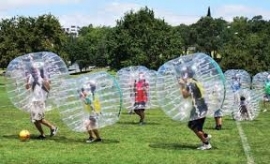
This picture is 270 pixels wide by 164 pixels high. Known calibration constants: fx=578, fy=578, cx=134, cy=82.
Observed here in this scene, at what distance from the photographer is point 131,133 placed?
1811cm

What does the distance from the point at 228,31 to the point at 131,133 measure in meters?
126

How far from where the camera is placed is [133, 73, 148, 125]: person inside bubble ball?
2161cm

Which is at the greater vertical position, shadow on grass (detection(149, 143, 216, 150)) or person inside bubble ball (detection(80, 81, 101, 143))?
person inside bubble ball (detection(80, 81, 101, 143))

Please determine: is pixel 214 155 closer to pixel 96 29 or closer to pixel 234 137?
pixel 234 137

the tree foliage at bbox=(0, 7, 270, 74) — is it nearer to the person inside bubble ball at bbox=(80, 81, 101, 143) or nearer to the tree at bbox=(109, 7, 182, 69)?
the tree at bbox=(109, 7, 182, 69)

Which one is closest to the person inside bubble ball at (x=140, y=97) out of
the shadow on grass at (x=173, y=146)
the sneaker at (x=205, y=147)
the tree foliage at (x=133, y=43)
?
the shadow on grass at (x=173, y=146)

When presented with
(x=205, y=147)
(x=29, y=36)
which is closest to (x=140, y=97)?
(x=205, y=147)

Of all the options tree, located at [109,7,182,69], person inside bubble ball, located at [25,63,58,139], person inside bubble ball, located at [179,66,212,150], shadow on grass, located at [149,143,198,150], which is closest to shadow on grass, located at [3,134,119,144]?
person inside bubble ball, located at [25,63,58,139]

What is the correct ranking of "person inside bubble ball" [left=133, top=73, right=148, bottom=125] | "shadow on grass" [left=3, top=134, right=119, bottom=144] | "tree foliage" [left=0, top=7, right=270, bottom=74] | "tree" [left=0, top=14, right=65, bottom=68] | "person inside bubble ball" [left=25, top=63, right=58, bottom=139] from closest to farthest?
"shadow on grass" [left=3, top=134, right=119, bottom=144] < "person inside bubble ball" [left=25, top=63, right=58, bottom=139] < "person inside bubble ball" [left=133, top=73, right=148, bottom=125] < "tree" [left=0, top=14, right=65, bottom=68] < "tree foliage" [left=0, top=7, right=270, bottom=74]

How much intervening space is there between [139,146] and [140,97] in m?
6.93

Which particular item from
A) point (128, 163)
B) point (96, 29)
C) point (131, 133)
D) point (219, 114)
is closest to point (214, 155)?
point (128, 163)

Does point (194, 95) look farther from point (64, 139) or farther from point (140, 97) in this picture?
point (140, 97)

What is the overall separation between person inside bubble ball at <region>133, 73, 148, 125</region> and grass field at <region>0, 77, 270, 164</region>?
2.34ft

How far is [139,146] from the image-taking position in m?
14.9
